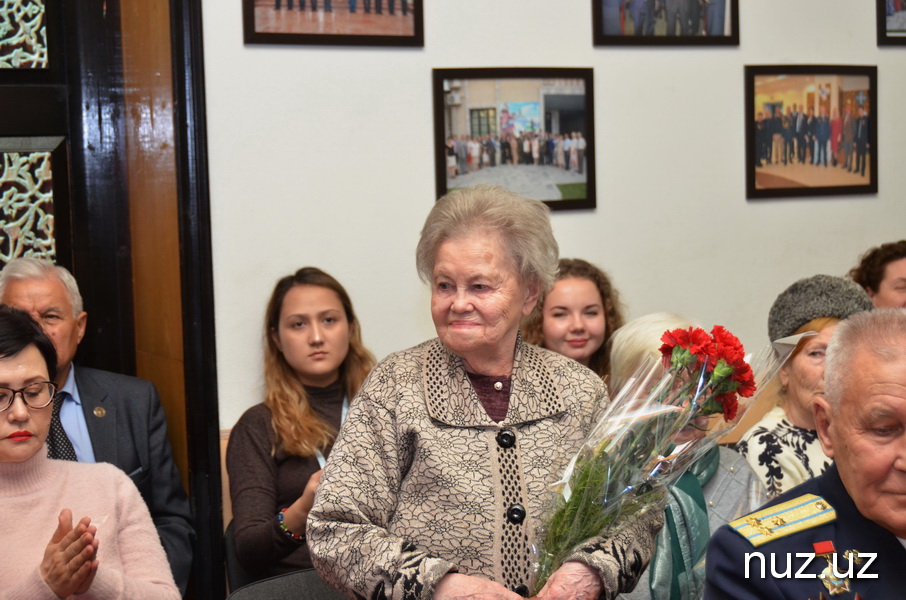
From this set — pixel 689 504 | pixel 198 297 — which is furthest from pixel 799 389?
pixel 198 297

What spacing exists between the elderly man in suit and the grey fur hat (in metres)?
1.90

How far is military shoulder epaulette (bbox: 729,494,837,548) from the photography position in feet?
5.38

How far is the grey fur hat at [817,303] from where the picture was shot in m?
2.89

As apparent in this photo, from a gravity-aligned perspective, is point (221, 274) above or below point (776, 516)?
above

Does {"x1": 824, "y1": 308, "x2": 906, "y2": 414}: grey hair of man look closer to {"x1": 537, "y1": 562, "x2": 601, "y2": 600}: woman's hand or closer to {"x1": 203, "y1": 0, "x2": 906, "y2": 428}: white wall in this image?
{"x1": 537, "y1": 562, "x2": 601, "y2": 600}: woman's hand

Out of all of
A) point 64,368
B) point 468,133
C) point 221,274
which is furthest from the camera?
point 468,133

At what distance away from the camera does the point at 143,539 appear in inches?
100

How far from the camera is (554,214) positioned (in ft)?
12.2

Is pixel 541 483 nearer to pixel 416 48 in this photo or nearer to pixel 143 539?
pixel 143 539

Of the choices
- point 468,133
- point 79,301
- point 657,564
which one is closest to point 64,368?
point 79,301

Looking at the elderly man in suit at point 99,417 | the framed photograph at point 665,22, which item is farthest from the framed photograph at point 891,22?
the elderly man in suit at point 99,417

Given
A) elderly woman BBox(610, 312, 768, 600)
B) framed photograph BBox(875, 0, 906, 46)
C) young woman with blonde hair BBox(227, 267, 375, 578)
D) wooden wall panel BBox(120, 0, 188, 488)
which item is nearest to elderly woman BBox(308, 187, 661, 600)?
elderly woman BBox(610, 312, 768, 600)

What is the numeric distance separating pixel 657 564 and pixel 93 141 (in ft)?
7.63

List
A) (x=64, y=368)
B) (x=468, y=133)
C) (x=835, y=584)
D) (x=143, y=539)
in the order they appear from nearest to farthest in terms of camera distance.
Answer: (x=835, y=584) → (x=143, y=539) → (x=64, y=368) → (x=468, y=133)
